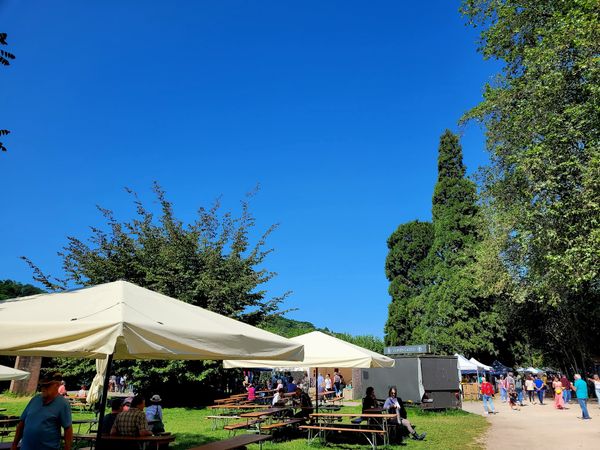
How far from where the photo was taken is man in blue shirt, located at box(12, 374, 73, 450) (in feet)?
13.9

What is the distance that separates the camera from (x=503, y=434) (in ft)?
39.3

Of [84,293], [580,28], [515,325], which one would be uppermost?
[580,28]

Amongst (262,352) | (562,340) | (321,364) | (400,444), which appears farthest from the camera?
(562,340)

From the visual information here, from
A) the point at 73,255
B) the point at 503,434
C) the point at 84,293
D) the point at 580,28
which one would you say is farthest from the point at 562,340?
the point at 84,293

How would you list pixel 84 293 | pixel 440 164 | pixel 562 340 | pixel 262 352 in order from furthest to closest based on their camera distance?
pixel 440 164
pixel 562 340
pixel 262 352
pixel 84 293

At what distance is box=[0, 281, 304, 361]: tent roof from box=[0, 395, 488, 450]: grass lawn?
228 inches

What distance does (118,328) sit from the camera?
348cm

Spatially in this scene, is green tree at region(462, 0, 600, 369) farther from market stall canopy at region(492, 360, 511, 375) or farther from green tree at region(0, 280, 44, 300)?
green tree at region(0, 280, 44, 300)

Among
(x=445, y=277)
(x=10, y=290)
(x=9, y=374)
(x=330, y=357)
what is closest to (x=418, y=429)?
(x=330, y=357)

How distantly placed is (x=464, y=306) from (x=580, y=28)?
78.5ft

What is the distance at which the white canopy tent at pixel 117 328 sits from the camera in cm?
351

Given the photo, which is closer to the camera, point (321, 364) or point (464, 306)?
point (321, 364)

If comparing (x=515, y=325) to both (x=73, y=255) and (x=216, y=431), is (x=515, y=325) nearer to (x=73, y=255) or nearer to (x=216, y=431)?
(x=216, y=431)

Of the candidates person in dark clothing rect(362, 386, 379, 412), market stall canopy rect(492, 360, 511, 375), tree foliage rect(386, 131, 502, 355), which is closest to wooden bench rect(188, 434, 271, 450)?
person in dark clothing rect(362, 386, 379, 412)
